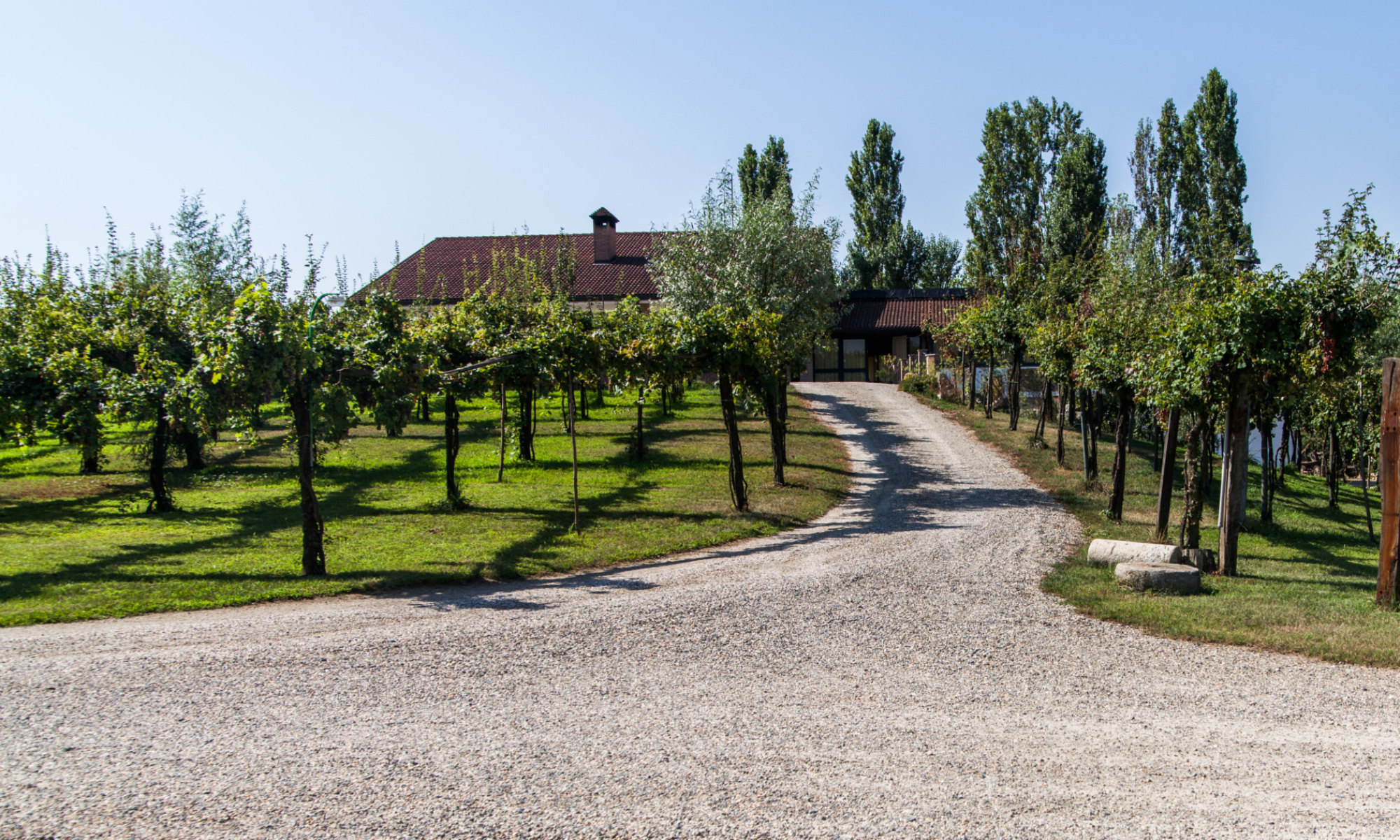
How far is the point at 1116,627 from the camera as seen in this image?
9289 mm

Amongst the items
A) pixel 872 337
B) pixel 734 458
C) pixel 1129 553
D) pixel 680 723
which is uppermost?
pixel 872 337

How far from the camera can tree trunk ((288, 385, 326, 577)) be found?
11.9 meters

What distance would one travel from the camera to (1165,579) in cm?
1071

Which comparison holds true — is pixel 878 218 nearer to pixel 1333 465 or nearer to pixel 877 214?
pixel 877 214

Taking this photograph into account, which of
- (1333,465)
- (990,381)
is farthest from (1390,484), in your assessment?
(990,381)

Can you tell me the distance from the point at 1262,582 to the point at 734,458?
874 cm

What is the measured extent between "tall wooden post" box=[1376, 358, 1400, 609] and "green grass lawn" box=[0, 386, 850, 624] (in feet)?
28.8

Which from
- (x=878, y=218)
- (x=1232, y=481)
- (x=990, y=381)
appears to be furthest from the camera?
(x=878, y=218)

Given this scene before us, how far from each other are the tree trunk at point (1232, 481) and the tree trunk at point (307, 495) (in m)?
12.5

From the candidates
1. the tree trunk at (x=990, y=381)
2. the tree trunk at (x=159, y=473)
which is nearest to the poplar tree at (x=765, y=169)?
the tree trunk at (x=990, y=381)

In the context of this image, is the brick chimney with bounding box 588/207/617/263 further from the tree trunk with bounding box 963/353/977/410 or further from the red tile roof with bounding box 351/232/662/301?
the tree trunk with bounding box 963/353/977/410

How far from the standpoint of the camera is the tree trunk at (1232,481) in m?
11.8

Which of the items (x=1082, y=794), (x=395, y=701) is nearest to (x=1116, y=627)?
(x=1082, y=794)

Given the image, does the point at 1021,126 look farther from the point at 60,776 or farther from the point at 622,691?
the point at 60,776
